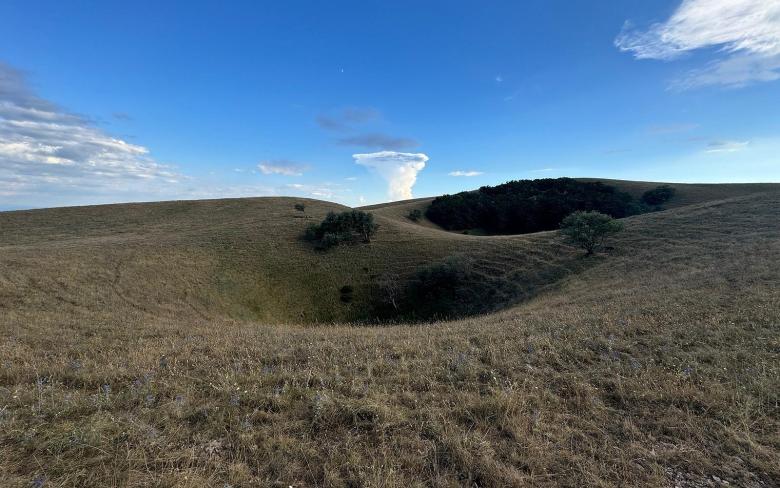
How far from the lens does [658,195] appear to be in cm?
7512

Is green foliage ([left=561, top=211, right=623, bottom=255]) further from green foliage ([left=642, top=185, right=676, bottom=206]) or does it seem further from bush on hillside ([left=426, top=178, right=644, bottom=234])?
green foliage ([left=642, top=185, right=676, bottom=206])

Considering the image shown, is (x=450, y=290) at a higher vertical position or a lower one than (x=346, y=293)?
higher

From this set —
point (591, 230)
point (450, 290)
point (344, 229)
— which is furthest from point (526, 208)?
point (450, 290)

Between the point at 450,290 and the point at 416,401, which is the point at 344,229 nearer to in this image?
the point at 450,290

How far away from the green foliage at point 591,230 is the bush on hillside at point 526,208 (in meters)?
40.2

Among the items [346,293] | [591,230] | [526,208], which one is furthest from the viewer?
[526,208]

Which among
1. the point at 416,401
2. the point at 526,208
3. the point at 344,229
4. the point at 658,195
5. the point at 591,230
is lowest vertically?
the point at 416,401

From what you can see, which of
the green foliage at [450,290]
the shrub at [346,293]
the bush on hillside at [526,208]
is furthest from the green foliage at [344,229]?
the bush on hillside at [526,208]

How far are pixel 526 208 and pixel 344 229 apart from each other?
47.3m

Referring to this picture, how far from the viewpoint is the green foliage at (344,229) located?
44281 millimetres

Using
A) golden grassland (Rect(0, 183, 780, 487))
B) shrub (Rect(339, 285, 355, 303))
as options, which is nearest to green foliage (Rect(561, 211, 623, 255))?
golden grassland (Rect(0, 183, 780, 487))

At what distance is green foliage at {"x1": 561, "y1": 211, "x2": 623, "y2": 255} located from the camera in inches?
1289

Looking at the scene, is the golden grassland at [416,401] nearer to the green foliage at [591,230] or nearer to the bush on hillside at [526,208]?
the green foliage at [591,230]

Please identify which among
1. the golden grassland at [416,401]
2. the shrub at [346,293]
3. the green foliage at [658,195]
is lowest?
the shrub at [346,293]
